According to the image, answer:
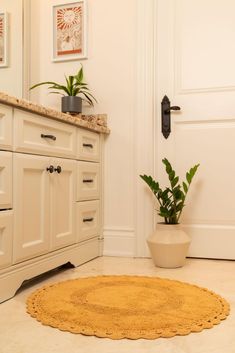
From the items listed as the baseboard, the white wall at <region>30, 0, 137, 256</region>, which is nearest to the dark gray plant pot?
the white wall at <region>30, 0, 137, 256</region>

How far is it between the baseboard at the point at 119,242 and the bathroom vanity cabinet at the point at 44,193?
81 mm

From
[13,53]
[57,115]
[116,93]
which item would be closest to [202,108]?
[116,93]

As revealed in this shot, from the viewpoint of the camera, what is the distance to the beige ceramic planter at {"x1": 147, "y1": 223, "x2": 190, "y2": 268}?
1978 millimetres

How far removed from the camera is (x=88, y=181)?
2.21 metres

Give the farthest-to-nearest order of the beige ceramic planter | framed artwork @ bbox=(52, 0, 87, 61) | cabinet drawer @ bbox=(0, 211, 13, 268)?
framed artwork @ bbox=(52, 0, 87, 61)
the beige ceramic planter
cabinet drawer @ bbox=(0, 211, 13, 268)

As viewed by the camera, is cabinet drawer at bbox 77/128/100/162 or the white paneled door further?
the white paneled door

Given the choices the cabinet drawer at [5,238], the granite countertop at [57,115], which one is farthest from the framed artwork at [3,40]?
the cabinet drawer at [5,238]

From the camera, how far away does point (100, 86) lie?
2.46m

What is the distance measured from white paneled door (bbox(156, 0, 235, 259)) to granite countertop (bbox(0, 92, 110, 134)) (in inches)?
14.5

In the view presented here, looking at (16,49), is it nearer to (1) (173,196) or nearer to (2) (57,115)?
(2) (57,115)

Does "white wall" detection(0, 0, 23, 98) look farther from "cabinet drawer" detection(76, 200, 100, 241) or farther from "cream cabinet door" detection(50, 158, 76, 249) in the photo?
"cabinet drawer" detection(76, 200, 100, 241)

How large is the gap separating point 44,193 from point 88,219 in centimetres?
54

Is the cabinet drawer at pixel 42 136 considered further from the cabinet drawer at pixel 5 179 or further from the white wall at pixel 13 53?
the white wall at pixel 13 53

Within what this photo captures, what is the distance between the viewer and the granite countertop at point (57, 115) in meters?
1.44
